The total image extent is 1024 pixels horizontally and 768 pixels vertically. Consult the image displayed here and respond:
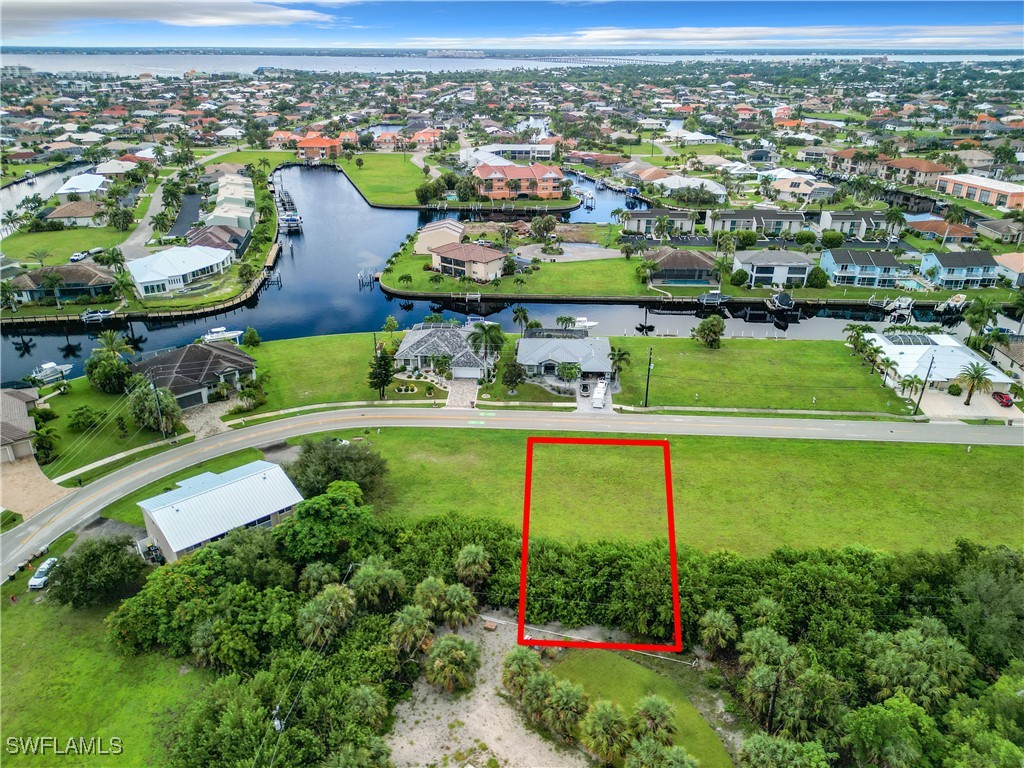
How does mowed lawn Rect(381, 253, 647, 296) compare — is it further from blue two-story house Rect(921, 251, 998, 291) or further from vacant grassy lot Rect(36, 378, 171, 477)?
blue two-story house Rect(921, 251, 998, 291)

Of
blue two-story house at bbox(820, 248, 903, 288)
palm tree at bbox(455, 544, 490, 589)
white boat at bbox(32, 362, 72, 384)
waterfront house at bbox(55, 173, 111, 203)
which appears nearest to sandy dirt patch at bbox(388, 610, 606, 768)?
palm tree at bbox(455, 544, 490, 589)

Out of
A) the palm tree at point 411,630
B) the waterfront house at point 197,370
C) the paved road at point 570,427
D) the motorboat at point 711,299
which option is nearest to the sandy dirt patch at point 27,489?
the paved road at point 570,427

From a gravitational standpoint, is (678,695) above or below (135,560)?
below

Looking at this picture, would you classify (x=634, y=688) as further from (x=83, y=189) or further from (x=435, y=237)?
(x=83, y=189)

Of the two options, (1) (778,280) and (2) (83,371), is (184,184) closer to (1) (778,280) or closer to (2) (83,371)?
(2) (83,371)

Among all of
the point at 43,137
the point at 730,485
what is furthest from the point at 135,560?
the point at 43,137

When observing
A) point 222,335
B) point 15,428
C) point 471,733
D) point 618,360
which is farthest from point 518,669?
point 222,335
